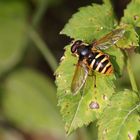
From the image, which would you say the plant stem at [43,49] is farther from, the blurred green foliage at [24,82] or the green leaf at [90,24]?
the green leaf at [90,24]

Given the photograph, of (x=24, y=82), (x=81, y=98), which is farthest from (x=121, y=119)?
(x=24, y=82)

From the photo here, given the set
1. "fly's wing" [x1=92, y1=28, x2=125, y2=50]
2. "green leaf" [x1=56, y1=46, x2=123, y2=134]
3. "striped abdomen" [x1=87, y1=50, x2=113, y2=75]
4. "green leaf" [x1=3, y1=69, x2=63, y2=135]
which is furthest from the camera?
"green leaf" [x1=3, y1=69, x2=63, y2=135]

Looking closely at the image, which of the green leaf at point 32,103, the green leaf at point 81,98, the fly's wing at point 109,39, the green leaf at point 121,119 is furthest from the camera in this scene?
the green leaf at point 32,103

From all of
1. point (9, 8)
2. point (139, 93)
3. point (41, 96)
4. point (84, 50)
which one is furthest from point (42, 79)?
point (139, 93)

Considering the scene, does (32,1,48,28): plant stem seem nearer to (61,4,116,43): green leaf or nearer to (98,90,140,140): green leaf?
(61,4,116,43): green leaf

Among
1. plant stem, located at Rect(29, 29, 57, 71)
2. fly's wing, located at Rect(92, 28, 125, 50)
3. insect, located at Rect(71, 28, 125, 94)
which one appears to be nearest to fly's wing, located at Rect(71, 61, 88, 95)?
insect, located at Rect(71, 28, 125, 94)

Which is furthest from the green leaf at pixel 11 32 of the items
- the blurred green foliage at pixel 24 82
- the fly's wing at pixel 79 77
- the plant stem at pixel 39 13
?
the fly's wing at pixel 79 77
